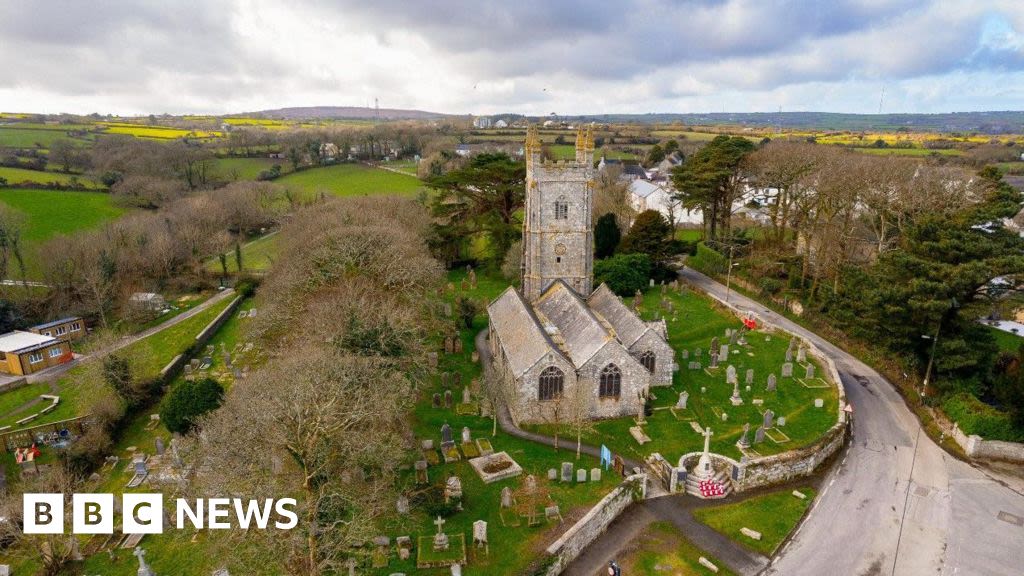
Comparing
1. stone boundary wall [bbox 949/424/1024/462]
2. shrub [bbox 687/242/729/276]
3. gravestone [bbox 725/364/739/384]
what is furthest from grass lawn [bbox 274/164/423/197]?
stone boundary wall [bbox 949/424/1024/462]

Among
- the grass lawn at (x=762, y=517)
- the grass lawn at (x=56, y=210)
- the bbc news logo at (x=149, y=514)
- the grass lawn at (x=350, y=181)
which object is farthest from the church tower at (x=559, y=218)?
the grass lawn at (x=56, y=210)

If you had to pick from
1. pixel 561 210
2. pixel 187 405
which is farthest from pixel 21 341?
pixel 561 210

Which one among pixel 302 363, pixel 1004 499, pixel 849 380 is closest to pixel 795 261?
pixel 849 380

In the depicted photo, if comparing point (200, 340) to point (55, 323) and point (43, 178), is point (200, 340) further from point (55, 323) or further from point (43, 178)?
point (43, 178)

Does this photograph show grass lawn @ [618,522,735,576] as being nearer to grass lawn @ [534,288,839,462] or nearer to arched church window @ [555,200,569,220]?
grass lawn @ [534,288,839,462]

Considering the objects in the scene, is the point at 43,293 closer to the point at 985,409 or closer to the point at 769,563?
the point at 769,563

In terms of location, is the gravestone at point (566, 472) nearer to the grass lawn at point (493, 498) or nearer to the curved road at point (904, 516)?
the grass lawn at point (493, 498)
